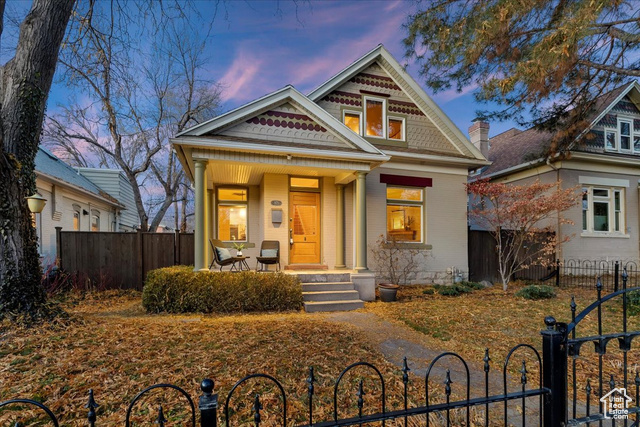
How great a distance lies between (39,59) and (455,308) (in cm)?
915

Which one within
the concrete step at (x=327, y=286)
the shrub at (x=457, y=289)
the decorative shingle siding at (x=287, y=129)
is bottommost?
the shrub at (x=457, y=289)

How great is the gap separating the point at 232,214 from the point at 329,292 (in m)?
4.84

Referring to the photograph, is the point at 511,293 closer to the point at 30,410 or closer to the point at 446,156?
the point at 446,156

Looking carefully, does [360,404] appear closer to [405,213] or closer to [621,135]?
[405,213]

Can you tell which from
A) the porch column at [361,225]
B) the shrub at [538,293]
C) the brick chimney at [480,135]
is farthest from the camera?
the brick chimney at [480,135]

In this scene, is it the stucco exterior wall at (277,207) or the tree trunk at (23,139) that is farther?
the stucco exterior wall at (277,207)

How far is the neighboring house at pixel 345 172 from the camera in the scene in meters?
8.15

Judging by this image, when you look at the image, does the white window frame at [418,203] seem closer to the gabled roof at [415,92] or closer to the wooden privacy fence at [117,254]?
the gabled roof at [415,92]

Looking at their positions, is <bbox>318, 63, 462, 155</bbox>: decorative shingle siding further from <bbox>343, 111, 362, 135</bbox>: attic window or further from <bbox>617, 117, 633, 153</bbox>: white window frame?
<bbox>617, 117, 633, 153</bbox>: white window frame

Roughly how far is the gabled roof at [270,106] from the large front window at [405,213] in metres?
2.49

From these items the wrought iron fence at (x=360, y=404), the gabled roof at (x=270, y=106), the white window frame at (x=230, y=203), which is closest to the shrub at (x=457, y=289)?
the gabled roof at (x=270, y=106)

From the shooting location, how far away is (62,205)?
11648 millimetres

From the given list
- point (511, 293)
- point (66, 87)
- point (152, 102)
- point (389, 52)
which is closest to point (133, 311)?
point (66, 87)

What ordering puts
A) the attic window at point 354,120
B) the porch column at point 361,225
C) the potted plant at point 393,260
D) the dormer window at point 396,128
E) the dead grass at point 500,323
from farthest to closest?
the dormer window at point 396,128
the attic window at point 354,120
the potted plant at point 393,260
the porch column at point 361,225
the dead grass at point 500,323
